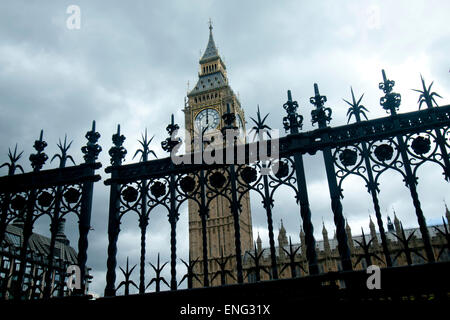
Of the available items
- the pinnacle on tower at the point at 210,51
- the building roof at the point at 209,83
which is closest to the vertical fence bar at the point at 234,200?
the building roof at the point at 209,83

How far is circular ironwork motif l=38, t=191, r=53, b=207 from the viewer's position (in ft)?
24.5

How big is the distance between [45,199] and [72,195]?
0.64 m

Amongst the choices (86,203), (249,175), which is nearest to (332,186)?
(249,175)

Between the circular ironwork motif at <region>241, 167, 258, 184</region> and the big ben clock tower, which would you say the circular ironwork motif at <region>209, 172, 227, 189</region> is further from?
the big ben clock tower

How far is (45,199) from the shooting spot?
7520mm

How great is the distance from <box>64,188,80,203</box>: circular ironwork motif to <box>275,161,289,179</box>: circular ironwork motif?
3.82 meters

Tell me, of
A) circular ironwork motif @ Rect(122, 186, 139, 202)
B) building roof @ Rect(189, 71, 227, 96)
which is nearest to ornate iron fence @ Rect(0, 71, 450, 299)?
circular ironwork motif @ Rect(122, 186, 139, 202)

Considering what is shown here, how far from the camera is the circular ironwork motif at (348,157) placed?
6.36 metres

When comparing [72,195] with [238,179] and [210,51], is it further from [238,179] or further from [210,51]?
[210,51]

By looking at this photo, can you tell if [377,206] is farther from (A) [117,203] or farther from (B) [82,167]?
(B) [82,167]

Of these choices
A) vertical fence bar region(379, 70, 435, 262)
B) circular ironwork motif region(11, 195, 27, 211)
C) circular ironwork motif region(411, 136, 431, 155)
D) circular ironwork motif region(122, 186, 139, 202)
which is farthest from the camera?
circular ironwork motif region(11, 195, 27, 211)

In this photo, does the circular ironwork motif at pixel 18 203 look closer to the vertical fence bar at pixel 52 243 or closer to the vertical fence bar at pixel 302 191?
the vertical fence bar at pixel 52 243
